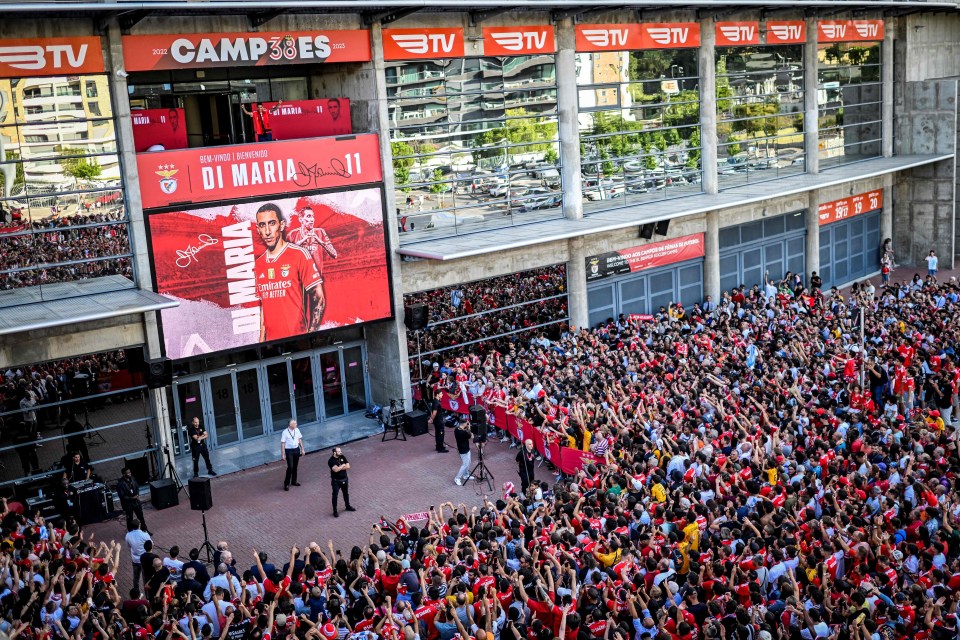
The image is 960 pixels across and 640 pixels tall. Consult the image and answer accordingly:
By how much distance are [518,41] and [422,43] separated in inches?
124

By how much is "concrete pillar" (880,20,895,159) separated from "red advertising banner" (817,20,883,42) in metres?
0.66

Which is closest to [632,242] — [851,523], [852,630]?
[851,523]

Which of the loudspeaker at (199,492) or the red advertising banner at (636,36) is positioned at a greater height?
the red advertising banner at (636,36)

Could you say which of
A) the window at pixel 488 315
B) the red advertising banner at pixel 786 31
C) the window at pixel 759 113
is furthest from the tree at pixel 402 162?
the red advertising banner at pixel 786 31

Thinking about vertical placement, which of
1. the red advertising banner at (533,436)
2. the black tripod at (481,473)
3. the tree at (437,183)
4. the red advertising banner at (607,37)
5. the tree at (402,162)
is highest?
the red advertising banner at (607,37)

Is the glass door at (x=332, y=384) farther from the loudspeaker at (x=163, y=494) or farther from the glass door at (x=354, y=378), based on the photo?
the loudspeaker at (x=163, y=494)

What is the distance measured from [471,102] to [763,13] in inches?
492

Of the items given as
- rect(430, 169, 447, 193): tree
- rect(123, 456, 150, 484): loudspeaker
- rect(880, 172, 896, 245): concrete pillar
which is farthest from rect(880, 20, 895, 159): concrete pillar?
rect(123, 456, 150, 484): loudspeaker

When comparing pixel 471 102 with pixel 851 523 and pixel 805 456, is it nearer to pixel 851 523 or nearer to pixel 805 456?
pixel 805 456

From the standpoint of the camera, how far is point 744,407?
20.5 metres

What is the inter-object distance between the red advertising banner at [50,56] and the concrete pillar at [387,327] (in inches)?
262

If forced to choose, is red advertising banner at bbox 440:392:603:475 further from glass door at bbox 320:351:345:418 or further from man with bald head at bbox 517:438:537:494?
glass door at bbox 320:351:345:418

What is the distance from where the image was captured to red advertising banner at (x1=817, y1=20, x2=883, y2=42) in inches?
1421

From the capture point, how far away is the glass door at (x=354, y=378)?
85.9 ft
